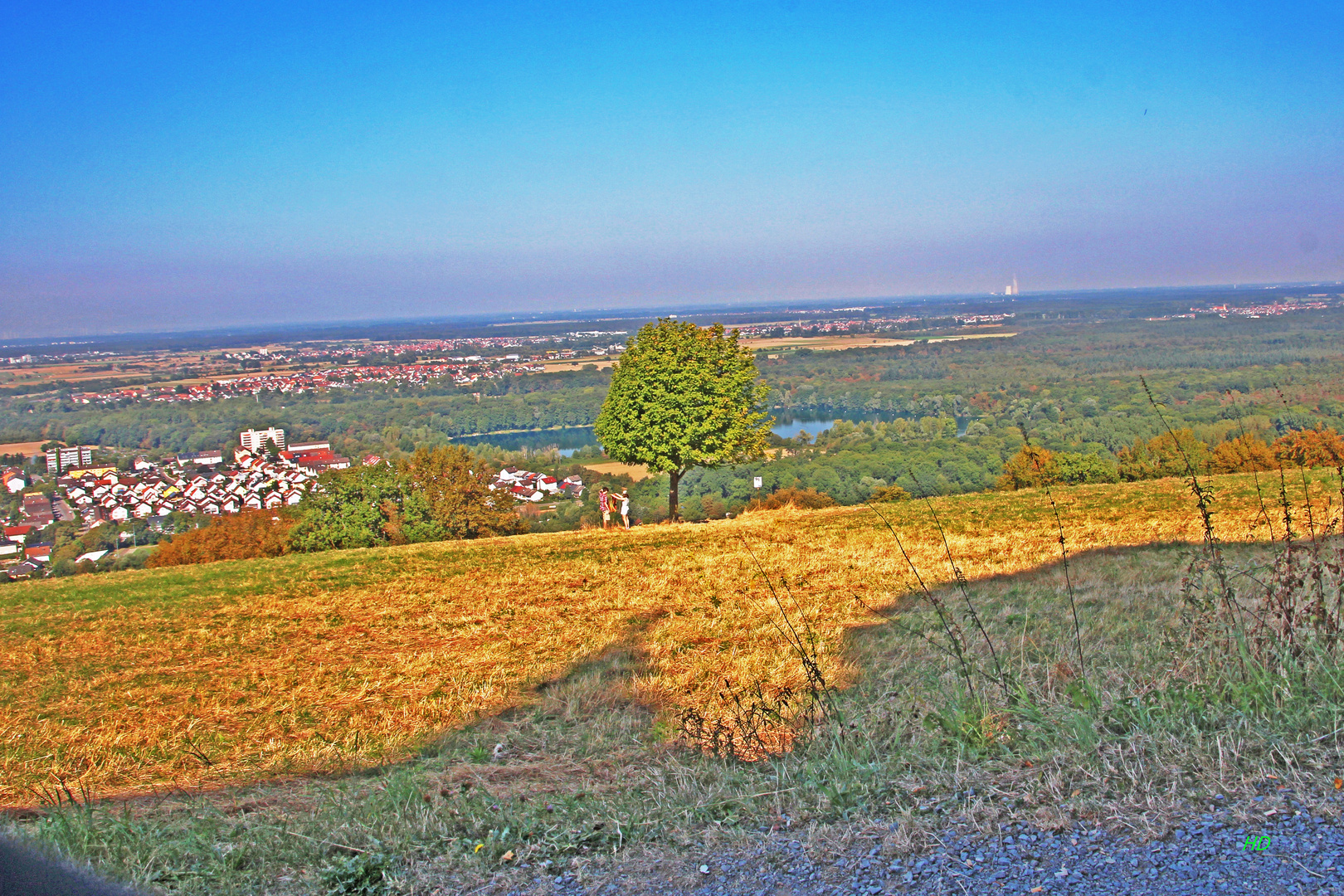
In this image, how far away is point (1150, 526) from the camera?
1094cm

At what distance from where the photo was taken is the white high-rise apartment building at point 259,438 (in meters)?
59.5

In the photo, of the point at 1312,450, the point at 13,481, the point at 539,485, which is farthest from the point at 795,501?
the point at 13,481

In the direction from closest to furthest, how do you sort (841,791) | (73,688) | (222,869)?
(222,869)
(841,791)
(73,688)

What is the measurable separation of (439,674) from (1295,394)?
122ft

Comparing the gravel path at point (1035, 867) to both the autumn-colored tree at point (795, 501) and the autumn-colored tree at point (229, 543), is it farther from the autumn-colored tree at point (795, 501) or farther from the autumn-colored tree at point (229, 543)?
the autumn-colored tree at point (229, 543)

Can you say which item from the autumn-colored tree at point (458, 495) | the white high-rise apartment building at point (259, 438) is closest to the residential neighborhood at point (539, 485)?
the autumn-colored tree at point (458, 495)

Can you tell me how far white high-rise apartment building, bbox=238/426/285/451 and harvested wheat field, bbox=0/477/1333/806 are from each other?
1909 inches

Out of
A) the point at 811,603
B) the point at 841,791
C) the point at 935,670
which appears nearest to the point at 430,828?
the point at 841,791

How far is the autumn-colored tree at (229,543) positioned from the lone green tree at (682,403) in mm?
8407

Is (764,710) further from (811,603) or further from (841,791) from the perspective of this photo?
(811,603)

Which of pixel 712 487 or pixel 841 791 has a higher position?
pixel 841 791

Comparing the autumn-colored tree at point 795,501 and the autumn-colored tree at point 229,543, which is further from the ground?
the autumn-colored tree at point 795,501

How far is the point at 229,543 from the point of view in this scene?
2089cm

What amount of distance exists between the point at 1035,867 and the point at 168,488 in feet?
163
